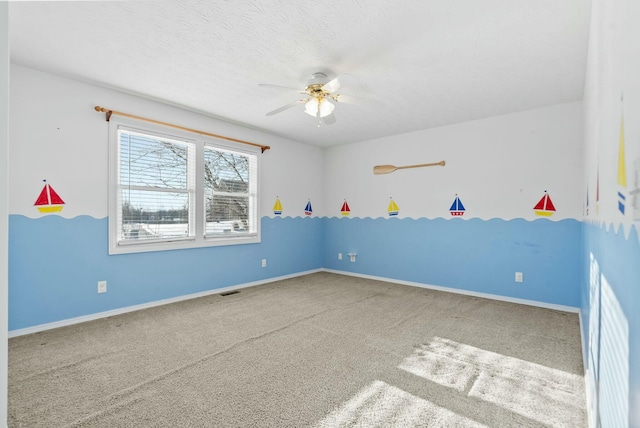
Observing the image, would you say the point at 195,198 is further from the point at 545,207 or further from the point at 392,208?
the point at 545,207

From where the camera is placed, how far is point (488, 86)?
124 inches

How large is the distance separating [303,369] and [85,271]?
2485 millimetres

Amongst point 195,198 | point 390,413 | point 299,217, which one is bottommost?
point 390,413

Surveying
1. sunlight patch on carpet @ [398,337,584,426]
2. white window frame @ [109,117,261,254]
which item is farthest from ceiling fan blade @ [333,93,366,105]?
→ sunlight patch on carpet @ [398,337,584,426]

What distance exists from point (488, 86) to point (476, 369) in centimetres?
263

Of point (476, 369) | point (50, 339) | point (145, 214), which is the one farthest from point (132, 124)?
point (476, 369)

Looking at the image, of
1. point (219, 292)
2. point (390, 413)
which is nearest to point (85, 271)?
point (219, 292)

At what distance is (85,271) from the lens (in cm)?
316

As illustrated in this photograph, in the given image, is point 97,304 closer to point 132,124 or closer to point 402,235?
point 132,124

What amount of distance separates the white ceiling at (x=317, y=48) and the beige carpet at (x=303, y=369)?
2.38 meters

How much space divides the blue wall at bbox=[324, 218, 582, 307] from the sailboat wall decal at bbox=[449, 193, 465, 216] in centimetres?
11

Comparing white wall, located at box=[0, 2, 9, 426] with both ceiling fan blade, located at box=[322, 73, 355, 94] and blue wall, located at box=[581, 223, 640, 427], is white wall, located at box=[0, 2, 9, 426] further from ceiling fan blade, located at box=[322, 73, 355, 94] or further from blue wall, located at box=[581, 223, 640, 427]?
ceiling fan blade, located at box=[322, 73, 355, 94]

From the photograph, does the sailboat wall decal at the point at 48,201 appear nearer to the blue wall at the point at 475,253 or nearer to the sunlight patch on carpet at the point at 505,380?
the sunlight patch on carpet at the point at 505,380

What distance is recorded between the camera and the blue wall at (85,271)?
2826mm
